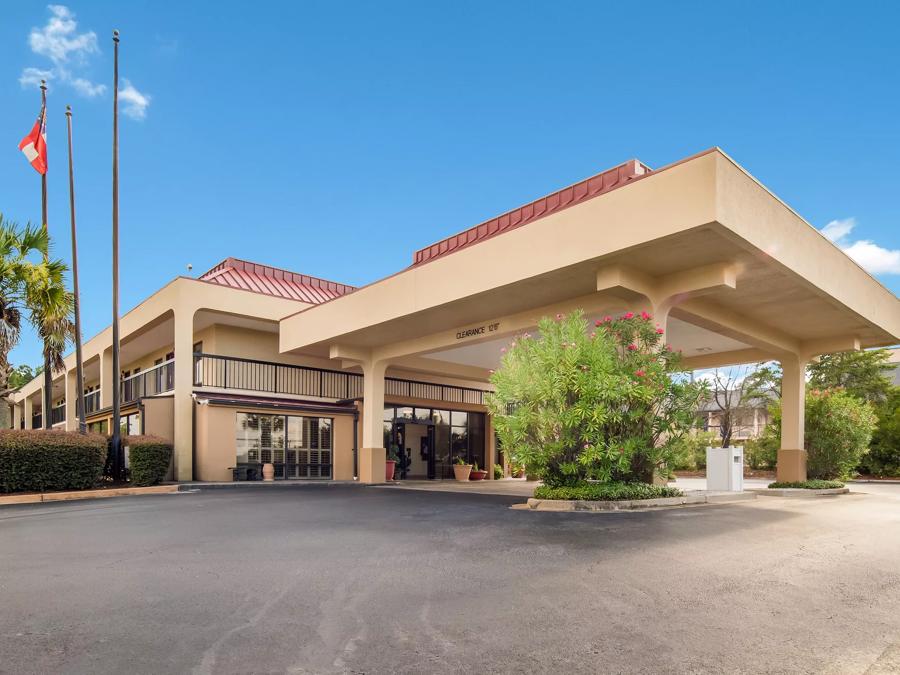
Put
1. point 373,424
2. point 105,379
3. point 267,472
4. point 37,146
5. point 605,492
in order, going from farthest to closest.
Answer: point 105,379, point 373,424, point 267,472, point 37,146, point 605,492

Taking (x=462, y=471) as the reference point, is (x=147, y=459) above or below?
above

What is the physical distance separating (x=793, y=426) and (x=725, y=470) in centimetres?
434

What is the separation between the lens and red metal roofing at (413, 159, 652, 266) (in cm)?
1507

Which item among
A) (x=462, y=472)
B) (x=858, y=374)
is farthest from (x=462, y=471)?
(x=858, y=374)

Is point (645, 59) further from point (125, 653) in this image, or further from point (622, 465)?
point (125, 653)

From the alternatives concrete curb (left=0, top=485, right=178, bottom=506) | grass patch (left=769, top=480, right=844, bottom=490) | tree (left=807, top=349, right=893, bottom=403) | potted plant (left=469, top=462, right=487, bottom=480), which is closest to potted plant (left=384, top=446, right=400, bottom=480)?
potted plant (left=469, top=462, right=487, bottom=480)

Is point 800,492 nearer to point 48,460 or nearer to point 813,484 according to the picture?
point 813,484

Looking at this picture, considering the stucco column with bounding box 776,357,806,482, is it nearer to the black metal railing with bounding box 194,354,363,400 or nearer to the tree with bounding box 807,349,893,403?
the tree with bounding box 807,349,893,403

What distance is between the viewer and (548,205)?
17.5 meters

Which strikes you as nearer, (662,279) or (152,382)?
(662,279)

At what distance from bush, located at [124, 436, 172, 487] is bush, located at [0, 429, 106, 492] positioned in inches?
32.2

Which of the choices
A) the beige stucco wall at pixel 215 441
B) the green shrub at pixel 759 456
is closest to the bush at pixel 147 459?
the beige stucco wall at pixel 215 441

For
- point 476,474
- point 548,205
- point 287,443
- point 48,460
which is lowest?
point 476,474

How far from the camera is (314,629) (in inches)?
172
